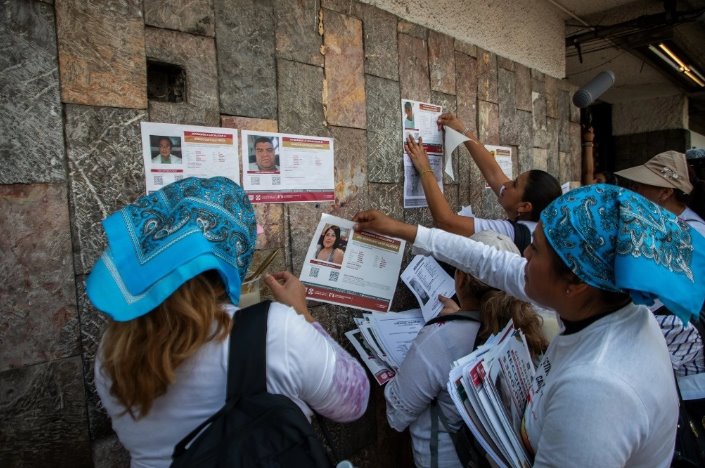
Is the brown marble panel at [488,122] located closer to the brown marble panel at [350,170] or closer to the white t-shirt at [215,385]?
the brown marble panel at [350,170]

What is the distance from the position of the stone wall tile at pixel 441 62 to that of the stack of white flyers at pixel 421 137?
154 millimetres

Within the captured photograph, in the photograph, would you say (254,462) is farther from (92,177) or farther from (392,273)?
(392,273)

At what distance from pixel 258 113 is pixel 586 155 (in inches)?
159

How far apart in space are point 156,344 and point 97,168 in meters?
0.84

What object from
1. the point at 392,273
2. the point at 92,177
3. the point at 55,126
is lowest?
the point at 392,273

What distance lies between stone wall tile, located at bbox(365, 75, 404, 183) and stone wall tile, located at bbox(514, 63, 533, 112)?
4.58 feet

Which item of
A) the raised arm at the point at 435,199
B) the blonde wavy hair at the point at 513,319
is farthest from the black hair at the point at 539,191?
the blonde wavy hair at the point at 513,319

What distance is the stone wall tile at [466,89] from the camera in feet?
9.21

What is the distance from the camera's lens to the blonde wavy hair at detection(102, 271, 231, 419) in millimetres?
904

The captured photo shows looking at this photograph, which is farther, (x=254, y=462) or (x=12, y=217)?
(x=12, y=217)

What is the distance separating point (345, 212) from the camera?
2.19 m

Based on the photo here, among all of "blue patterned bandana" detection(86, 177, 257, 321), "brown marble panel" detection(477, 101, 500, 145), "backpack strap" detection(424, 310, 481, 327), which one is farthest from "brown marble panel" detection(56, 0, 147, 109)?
"brown marble panel" detection(477, 101, 500, 145)

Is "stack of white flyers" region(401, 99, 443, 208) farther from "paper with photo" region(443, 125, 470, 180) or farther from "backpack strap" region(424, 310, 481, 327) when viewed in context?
"backpack strap" region(424, 310, 481, 327)

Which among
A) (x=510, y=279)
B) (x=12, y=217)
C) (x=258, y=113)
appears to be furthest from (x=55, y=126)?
(x=510, y=279)
